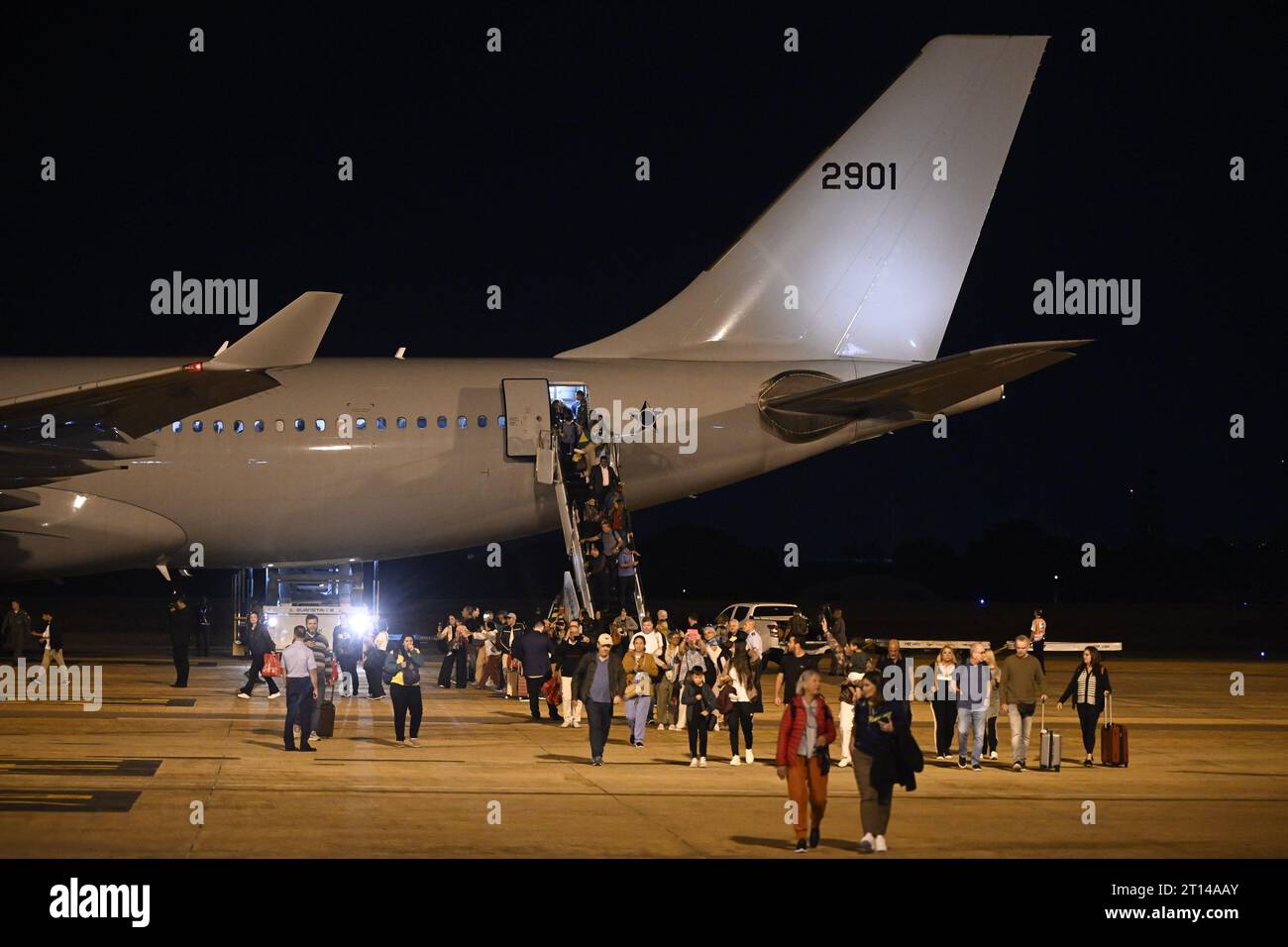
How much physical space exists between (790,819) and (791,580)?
8564cm

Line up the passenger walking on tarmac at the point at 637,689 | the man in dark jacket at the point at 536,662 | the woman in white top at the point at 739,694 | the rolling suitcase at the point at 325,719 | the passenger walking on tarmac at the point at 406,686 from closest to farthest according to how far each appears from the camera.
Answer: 1. the woman in white top at the point at 739,694
2. the passenger walking on tarmac at the point at 406,686
3. the rolling suitcase at the point at 325,719
4. the passenger walking on tarmac at the point at 637,689
5. the man in dark jacket at the point at 536,662

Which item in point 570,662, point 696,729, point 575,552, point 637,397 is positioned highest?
point 637,397

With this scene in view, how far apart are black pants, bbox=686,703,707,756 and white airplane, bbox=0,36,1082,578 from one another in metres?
10.4

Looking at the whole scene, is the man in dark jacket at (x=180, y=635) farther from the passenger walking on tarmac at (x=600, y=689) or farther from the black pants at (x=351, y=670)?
the passenger walking on tarmac at (x=600, y=689)

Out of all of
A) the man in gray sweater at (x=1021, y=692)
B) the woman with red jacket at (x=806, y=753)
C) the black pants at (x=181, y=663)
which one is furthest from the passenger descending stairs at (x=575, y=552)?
the woman with red jacket at (x=806, y=753)

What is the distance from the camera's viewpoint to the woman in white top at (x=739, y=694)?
68.9 ft

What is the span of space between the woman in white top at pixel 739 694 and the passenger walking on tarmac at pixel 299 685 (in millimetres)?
5489

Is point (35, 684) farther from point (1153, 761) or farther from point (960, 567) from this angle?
point (960, 567)

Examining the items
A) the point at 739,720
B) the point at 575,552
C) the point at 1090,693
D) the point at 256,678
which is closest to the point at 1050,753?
the point at 1090,693

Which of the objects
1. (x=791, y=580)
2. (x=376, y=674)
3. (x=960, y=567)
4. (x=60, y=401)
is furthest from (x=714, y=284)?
(x=960, y=567)

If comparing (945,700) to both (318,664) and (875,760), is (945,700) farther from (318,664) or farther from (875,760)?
(318,664)

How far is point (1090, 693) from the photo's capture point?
21578mm

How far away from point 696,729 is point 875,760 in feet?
21.2
